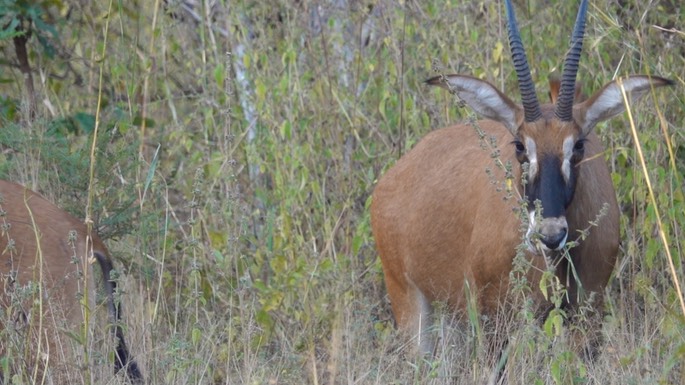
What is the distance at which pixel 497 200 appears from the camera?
6441mm

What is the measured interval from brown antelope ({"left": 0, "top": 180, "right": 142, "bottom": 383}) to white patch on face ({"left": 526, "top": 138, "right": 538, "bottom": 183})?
202cm

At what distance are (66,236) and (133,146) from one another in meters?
1.58

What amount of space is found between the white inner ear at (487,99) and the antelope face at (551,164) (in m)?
0.22

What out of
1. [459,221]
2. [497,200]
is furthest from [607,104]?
[459,221]

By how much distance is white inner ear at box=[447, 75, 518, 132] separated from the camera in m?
6.42

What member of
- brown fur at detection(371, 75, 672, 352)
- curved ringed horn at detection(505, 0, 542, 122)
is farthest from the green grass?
curved ringed horn at detection(505, 0, 542, 122)

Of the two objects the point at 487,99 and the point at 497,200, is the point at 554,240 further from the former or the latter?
the point at 487,99

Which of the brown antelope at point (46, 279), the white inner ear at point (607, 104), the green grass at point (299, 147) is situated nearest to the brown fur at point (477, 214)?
the white inner ear at point (607, 104)

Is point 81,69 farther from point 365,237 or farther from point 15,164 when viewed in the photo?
point 365,237

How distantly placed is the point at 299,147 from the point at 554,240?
2.50 metres

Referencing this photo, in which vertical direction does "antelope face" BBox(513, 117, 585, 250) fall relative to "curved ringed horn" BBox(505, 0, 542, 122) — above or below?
below

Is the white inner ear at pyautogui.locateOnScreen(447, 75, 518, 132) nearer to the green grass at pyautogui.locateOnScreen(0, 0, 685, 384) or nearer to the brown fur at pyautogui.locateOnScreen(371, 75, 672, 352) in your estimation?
the brown fur at pyautogui.locateOnScreen(371, 75, 672, 352)

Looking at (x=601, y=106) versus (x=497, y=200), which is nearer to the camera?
(x=601, y=106)

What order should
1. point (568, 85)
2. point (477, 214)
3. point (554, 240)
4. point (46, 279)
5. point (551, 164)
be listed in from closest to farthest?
point (46, 279) → point (554, 240) → point (551, 164) → point (568, 85) → point (477, 214)
